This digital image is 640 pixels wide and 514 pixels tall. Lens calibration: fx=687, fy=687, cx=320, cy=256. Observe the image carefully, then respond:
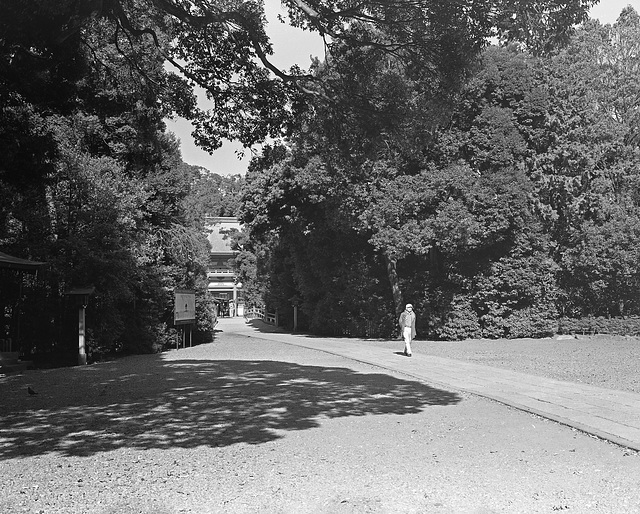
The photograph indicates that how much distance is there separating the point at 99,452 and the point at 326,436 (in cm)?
259

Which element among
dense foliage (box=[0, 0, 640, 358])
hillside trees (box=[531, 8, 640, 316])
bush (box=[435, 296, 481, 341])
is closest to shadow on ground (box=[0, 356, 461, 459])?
dense foliage (box=[0, 0, 640, 358])

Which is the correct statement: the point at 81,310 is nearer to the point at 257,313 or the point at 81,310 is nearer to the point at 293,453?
the point at 293,453

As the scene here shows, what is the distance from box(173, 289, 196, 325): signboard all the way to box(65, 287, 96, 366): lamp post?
15.1 feet

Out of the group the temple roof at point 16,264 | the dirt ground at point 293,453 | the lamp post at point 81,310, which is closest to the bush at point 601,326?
the dirt ground at point 293,453

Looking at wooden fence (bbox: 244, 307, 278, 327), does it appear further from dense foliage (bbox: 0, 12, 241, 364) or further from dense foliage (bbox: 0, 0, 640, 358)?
dense foliage (bbox: 0, 12, 241, 364)

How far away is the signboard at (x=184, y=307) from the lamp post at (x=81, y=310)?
4598mm

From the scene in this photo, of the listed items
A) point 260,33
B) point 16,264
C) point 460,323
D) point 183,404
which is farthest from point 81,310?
point 460,323

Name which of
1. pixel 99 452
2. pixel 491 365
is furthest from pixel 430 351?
pixel 99 452

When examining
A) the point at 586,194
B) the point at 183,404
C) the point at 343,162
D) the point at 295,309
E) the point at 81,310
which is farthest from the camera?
the point at 295,309

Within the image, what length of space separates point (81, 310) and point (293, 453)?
12.6 m

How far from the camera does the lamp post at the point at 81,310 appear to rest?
1811 centimetres

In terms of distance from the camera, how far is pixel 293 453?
726 cm

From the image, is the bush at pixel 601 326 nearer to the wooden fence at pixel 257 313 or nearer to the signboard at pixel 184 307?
the signboard at pixel 184 307

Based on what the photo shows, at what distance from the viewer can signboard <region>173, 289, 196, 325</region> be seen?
2341 centimetres
